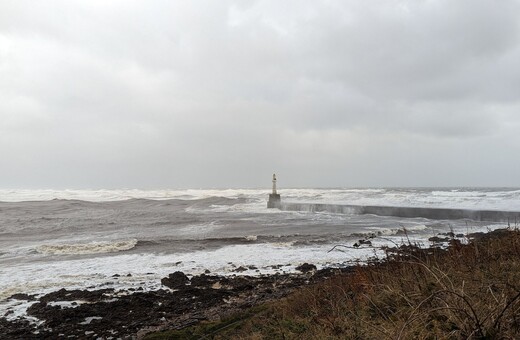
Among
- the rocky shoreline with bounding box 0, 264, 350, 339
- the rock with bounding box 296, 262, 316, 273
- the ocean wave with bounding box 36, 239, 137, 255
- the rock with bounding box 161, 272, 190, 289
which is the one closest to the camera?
the rocky shoreline with bounding box 0, 264, 350, 339

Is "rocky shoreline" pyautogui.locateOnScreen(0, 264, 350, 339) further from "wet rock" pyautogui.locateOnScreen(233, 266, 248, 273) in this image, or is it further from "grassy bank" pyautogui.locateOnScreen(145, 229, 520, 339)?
"grassy bank" pyautogui.locateOnScreen(145, 229, 520, 339)

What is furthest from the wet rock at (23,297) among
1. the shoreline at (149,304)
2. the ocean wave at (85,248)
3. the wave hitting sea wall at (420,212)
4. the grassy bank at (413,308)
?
the wave hitting sea wall at (420,212)

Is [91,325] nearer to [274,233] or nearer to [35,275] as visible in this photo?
[35,275]

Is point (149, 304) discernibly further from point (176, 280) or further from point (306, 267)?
point (306, 267)

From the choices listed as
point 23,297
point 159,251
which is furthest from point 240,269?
point 23,297

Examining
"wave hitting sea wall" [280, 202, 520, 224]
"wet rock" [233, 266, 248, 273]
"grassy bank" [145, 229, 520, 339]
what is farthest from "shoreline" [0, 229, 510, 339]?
"wave hitting sea wall" [280, 202, 520, 224]

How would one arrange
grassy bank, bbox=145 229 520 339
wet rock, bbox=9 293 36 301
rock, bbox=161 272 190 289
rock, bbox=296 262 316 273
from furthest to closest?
rock, bbox=296 262 316 273 < rock, bbox=161 272 190 289 < wet rock, bbox=9 293 36 301 < grassy bank, bbox=145 229 520 339

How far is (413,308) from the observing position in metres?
3.24

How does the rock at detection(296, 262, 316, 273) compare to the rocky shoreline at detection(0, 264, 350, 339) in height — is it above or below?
above

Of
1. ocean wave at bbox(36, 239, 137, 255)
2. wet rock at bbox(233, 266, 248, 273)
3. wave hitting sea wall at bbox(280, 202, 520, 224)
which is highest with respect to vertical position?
wave hitting sea wall at bbox(280, 202, 520, 224)

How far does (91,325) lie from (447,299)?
682 cm

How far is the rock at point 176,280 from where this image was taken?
961 cm

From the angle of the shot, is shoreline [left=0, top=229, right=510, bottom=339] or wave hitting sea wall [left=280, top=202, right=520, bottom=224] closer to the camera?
shoreline [left=0, top=229, right=510, bottom=339]

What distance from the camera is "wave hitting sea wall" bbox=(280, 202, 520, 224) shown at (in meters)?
23.6
